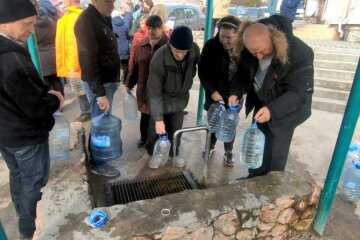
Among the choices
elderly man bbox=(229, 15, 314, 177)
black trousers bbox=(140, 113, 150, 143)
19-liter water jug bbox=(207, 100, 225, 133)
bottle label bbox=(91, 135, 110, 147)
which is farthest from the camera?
black trousers bbox=(140, 113, 150, 143)

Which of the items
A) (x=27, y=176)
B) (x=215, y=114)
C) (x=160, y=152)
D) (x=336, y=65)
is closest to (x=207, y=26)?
(x=215, y=114)

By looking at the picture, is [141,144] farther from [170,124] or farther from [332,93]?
[332,93]

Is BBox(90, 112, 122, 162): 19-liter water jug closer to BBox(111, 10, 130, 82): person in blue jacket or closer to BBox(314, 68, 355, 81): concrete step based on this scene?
BBox(111, 10, 130, 82): person in blue jacket

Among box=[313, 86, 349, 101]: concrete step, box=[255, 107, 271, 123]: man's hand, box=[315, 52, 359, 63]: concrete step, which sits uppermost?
box=[255, 107, 271, 123]: man's hand

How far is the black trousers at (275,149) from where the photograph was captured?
8.89 ft

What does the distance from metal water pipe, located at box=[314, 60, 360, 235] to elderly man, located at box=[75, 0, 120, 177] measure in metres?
2.21

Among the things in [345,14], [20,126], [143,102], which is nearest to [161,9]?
[143,102]

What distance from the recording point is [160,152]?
10.8 feet

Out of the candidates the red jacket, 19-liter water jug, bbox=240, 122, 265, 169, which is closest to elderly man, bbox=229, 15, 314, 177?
19-liter water jug, bbox=240, 122, 265, 169

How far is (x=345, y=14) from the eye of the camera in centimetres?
1171

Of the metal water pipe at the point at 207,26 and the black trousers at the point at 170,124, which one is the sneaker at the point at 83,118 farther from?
the metal water pipe at the point at 207,26

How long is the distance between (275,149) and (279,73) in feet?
2.61

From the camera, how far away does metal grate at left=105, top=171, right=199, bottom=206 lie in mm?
2932

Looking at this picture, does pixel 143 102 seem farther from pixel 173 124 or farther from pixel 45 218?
pixel 45 218
